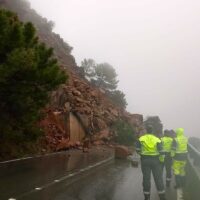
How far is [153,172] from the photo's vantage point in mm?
10781

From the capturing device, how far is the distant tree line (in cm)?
5791

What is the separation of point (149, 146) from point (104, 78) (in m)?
48.6

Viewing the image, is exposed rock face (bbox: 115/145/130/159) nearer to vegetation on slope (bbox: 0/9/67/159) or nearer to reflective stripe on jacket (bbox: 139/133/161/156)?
vegetation on slope (bbox: 0/9/67/159)

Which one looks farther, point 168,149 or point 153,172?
point 168,149

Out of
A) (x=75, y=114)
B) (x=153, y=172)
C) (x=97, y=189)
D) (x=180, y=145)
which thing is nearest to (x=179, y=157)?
(x=180, y=145)

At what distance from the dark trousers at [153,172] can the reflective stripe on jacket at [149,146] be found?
13 centimetres

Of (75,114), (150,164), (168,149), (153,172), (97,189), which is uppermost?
(75,114)

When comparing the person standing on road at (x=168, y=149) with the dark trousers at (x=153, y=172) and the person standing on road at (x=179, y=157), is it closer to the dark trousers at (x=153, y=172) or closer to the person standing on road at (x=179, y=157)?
the person standing on road at (x=179, y=157)

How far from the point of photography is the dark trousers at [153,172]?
10672 mm

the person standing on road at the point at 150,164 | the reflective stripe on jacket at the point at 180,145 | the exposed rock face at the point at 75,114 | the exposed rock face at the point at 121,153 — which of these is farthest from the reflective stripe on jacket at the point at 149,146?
the exposed rock face at the point at 121,153

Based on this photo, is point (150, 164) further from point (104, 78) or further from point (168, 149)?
point (104, 78)

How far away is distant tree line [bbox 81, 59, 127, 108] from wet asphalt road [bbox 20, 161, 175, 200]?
1628 inches

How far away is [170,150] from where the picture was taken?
562 inches

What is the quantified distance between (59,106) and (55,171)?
1539 centimetres
